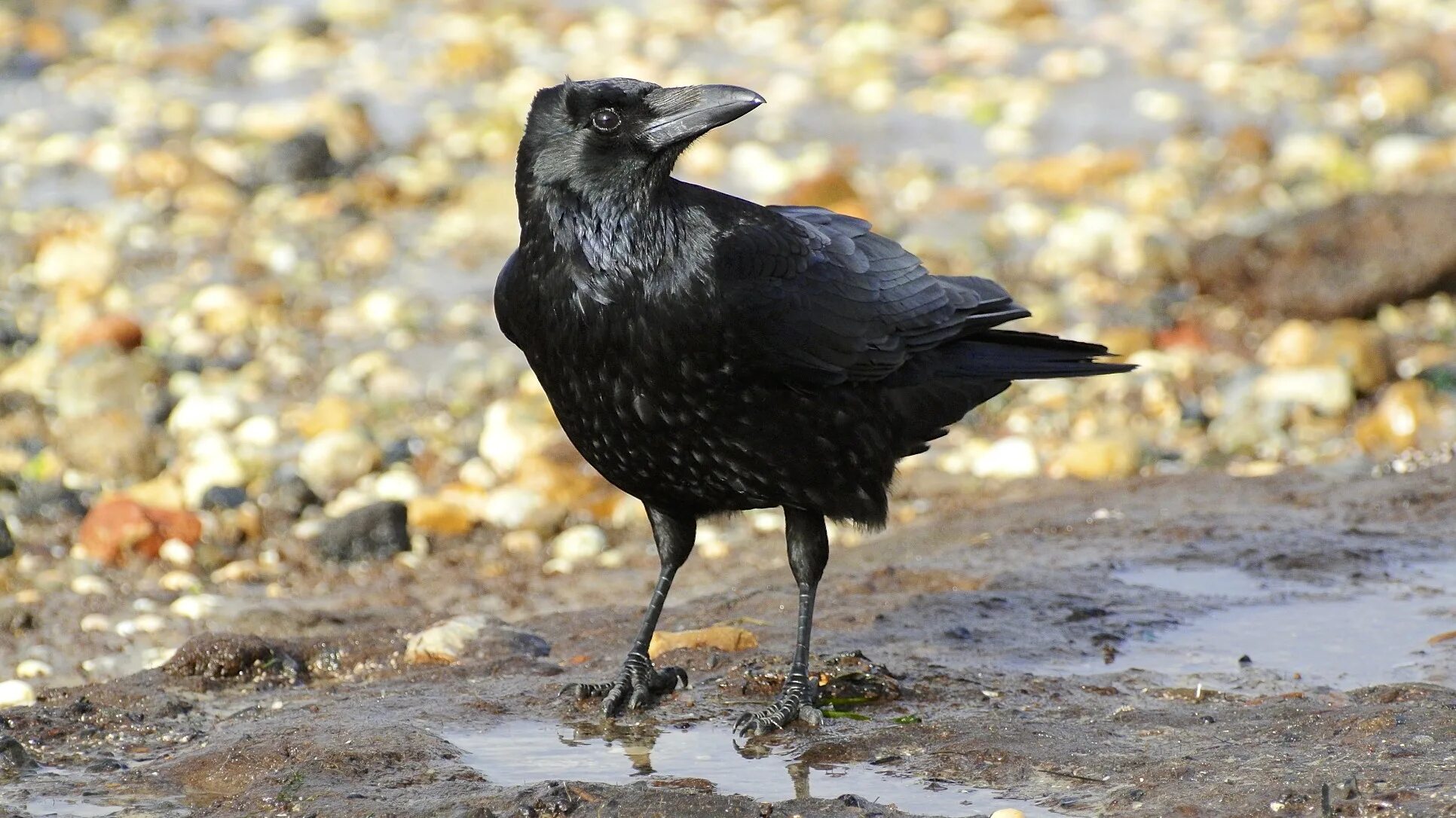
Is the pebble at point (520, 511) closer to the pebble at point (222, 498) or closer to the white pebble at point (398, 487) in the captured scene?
the white pebble at point (398, 487)

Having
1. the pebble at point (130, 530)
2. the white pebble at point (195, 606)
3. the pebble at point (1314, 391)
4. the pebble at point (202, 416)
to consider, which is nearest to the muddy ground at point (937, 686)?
the white pebble at point (195, 606)

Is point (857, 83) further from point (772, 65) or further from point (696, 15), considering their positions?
point (696, 15)

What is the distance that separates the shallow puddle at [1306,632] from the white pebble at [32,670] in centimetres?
317

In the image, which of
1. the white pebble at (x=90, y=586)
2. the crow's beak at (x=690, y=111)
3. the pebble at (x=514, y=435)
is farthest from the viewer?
the pebble at (x=514, y=435)

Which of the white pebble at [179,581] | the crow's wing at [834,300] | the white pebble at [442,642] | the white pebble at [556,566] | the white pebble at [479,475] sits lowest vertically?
the white pebble at [442,642]

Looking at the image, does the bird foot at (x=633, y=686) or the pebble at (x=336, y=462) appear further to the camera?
the pebble at (x=336, y=462)

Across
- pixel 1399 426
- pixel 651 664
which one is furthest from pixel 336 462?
pixel 1399 426

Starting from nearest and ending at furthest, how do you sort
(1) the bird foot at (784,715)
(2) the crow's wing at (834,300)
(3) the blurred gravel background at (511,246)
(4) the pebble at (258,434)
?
(1) the bird foot at (784,715)
(2) the crow's wing at (834,300)
(3) the blurred gravel background at (511,246)
(4) the pebble at (258,434)

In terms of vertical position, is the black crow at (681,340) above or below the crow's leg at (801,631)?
above

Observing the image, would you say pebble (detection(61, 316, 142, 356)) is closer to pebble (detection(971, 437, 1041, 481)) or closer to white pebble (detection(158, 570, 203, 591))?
white pebble (detection(158, 570, 203, 591))

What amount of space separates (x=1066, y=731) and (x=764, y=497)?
950 mm

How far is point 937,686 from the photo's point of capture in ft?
15.0

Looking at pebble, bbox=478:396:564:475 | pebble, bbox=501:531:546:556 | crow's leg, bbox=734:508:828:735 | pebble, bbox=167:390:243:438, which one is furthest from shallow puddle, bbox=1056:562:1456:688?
pebble, bbox=167:390:243:438

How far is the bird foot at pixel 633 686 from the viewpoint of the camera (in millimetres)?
4441
